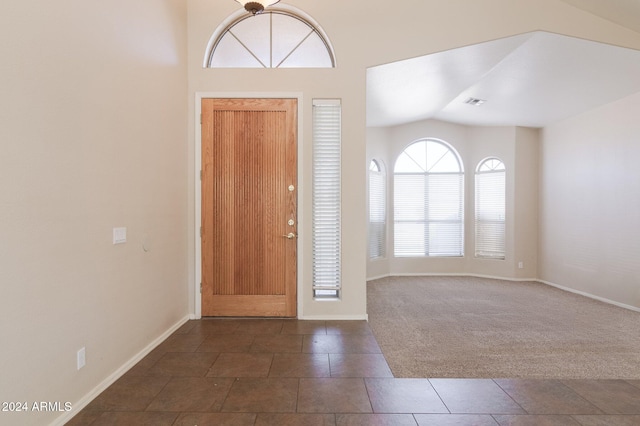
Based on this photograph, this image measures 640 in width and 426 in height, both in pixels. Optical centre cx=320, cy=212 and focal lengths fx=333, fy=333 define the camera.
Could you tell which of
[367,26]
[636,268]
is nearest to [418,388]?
[367,26]

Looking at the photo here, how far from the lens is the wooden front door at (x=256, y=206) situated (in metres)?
3.66

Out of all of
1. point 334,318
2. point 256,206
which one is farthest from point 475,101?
point 334,318

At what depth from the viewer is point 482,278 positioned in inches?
248

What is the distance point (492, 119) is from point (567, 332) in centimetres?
388

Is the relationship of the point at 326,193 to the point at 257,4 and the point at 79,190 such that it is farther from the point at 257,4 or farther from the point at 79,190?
the point at 79,190

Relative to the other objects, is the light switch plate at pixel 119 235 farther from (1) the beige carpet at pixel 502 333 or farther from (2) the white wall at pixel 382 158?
(2) the white wall at pixel 382 158

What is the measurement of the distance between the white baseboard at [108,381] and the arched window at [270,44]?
289cm

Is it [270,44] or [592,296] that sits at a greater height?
[270,44]

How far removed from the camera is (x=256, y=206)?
144 inches

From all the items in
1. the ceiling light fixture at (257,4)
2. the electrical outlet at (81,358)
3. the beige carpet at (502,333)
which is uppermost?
the ceiling light fixture at (257,4)

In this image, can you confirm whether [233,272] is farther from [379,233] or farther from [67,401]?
[379,233]

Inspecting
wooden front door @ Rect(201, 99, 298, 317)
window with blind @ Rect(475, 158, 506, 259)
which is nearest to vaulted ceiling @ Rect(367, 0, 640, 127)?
window with blind @ Rect(475, 158, 506, 259)

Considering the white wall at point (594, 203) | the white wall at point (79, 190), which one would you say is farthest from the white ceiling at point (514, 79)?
the white wall at point (79, 190)

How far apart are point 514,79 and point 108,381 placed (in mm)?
5394
